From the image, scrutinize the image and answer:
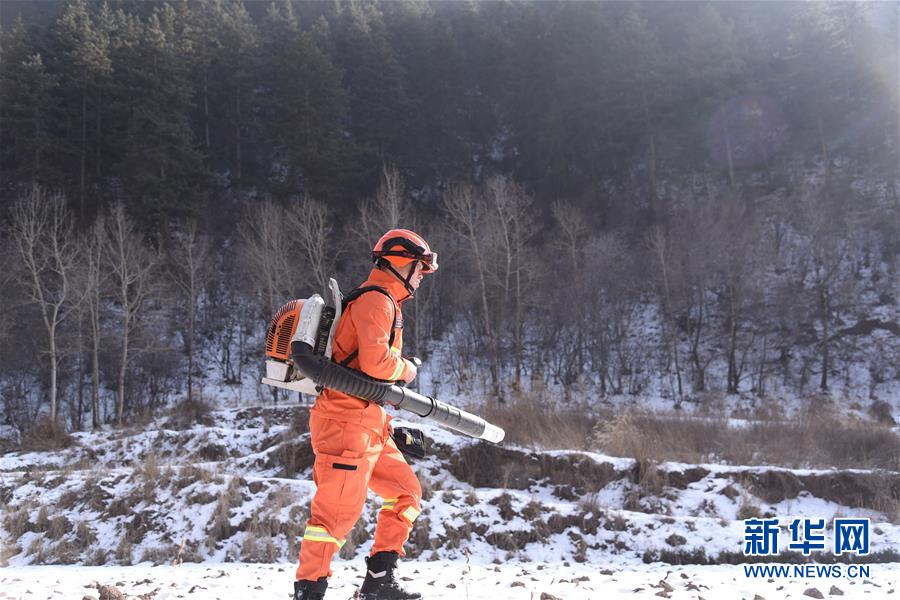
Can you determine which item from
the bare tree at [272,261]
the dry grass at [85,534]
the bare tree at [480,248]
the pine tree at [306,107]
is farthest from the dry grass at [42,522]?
the pine tree at [306,107]

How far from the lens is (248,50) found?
44312 millimetres

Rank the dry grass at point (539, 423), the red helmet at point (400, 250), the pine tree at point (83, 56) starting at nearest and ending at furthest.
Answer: the red helmet at point (400, 250), the dry grass at point (539, 423), the pine tree at point (83, 56)

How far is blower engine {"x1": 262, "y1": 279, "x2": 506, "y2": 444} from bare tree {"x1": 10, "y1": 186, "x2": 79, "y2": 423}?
77.3 feet

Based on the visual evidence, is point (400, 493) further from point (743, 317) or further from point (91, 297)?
point (743, 317)

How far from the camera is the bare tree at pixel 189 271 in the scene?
30311 millimetres

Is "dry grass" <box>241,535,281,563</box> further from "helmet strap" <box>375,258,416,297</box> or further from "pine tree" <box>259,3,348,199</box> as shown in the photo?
"pine tree" <box>259,3,348,199</box>

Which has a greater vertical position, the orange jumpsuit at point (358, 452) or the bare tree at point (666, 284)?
the bare tree at point (666, 284)

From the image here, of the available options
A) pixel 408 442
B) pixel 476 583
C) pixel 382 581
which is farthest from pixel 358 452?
pixel 476 583

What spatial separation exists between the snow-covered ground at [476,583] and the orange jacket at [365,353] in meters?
1.59

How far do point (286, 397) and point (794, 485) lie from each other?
965 inches

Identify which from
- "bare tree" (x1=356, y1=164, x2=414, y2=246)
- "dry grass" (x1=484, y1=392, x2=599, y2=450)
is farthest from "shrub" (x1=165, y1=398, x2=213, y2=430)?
"bare tree" (x1=356, y1=164, x2=414, y2=246)

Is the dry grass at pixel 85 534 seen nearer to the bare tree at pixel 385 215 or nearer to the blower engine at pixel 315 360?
the blower engine at pixel 315 360

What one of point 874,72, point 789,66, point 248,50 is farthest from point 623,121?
point 248,50

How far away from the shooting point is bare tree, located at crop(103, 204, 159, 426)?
1046 inches
